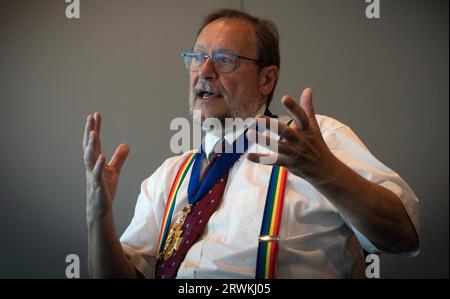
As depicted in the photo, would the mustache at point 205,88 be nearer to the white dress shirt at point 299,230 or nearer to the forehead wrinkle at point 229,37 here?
the forehead wrinkle at point 229,37

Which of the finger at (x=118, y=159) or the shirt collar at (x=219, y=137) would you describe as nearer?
the finger at (x=118, y=159)

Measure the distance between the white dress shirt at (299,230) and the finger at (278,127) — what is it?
1.05ft

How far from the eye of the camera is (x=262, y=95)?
4.35 feet

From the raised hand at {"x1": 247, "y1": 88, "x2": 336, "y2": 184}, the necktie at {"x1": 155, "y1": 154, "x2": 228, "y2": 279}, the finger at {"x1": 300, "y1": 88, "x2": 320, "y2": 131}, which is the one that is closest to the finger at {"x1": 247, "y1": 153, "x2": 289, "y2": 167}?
the raised hand at {"x1": 247, "y1": 88, "x2": 336, "y2": 184}

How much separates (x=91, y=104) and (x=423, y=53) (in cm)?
134

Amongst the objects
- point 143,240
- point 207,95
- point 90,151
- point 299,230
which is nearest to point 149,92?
point 207,95

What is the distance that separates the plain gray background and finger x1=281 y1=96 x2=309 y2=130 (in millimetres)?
954

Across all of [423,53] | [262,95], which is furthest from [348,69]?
[262,95]

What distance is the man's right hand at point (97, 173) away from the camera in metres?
0.90

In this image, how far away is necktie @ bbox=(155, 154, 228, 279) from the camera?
1075mm

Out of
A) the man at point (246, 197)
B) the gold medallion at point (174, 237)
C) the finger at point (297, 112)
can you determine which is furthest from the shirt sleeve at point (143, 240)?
the finger at point (297, 112)

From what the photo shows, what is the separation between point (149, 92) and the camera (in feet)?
5.56

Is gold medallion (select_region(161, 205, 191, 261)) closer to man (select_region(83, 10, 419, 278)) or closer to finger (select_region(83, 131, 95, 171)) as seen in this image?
man (select_region(83, 10, 419, 278))
